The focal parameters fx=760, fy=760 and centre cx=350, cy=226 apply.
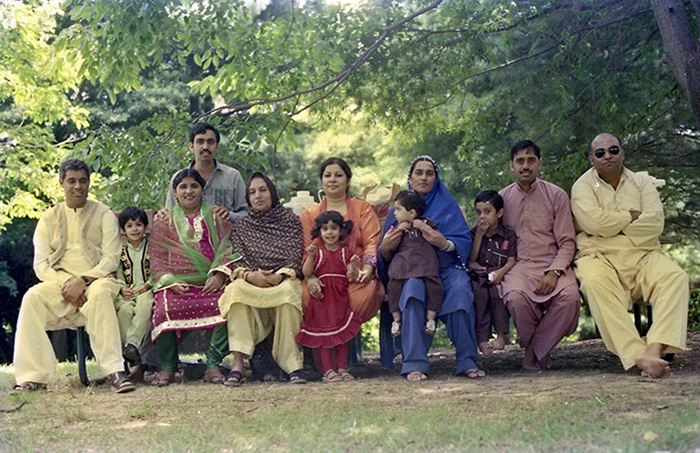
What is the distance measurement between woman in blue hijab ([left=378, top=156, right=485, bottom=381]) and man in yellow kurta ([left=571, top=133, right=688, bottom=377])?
866 mm

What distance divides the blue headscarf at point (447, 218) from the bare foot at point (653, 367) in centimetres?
143

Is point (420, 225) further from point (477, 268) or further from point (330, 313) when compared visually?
point (330, 313)

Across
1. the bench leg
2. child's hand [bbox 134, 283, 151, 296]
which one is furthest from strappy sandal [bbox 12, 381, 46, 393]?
child's hand [bbox 134, 283, 151, 296]

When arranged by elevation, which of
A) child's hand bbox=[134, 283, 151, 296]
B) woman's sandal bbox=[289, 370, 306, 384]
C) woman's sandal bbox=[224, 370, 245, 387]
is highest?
child's hand bbox=[134, 283, 151, 296]

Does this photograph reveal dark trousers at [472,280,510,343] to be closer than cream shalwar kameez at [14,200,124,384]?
No

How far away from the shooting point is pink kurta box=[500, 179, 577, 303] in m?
5.57

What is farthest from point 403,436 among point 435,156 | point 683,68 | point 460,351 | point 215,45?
point 435,156

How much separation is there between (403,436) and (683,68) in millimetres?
3918

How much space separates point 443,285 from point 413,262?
1.03ft

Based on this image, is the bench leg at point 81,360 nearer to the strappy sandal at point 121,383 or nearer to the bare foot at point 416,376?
the strappy sandal at point 121,383

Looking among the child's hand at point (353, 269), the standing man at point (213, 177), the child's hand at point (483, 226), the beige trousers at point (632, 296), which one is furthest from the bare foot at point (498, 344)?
the standing man at point (213, 177)

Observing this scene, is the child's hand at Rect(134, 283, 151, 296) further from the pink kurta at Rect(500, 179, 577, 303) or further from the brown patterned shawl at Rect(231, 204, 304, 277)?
the pink kurta at Rect(500, 179, 577, 303)

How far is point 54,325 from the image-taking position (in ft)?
18.4

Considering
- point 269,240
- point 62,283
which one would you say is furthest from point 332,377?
point 62,283
